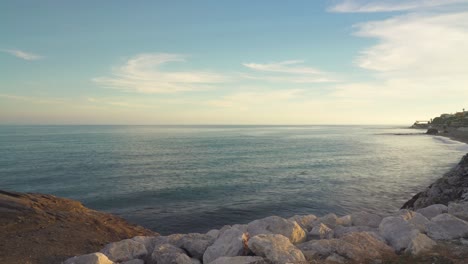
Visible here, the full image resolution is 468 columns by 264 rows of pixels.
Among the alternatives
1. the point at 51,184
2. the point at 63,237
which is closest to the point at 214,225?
the point at 63,237

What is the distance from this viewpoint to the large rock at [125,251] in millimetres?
8438

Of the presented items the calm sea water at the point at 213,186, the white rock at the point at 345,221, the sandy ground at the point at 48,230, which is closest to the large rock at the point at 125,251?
the sandy ground at the point at 48,230

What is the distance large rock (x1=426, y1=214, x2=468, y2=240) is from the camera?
844cm

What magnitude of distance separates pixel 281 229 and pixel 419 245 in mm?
3418

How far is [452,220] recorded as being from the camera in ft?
29.3

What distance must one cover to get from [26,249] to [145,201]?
45.8 feet

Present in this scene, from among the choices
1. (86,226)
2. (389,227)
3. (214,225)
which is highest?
(389,227)

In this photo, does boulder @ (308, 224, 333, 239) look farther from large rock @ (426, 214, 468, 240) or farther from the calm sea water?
the calm sea water

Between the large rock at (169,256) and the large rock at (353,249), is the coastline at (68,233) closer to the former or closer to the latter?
the large rock at (353,249)

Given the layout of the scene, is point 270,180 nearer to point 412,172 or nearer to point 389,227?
point 412,172

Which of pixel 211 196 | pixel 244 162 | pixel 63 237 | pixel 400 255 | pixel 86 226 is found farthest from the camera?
pixel 244 162

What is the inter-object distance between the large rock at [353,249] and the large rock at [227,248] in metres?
1.56

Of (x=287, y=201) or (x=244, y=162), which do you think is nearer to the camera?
(x=287, y=201)

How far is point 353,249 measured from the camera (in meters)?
7.45
